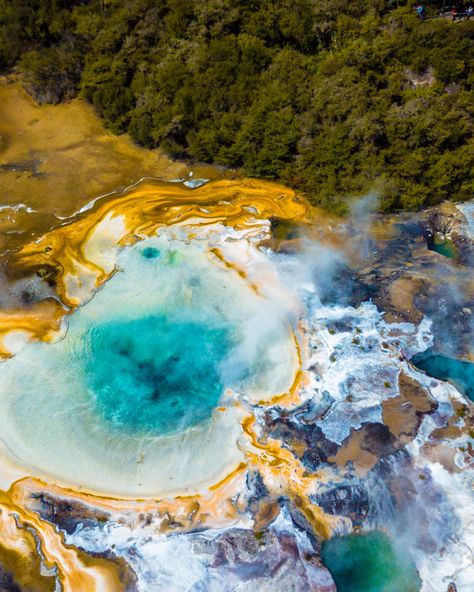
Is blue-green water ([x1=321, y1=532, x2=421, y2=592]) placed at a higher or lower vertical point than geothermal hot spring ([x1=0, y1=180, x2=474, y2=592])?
lower

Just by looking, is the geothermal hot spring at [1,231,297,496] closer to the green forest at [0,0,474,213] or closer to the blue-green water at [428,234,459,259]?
the green forest at [0,0,474,213]

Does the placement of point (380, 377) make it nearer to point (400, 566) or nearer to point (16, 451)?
point (400, 566)

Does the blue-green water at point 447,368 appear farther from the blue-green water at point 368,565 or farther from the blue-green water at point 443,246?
the blue-green water at point 368,565

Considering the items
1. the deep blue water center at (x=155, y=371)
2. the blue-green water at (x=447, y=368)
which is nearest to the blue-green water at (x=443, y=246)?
the blue-green water at (x=447, y=368)

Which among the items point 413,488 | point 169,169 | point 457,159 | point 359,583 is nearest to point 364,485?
point 413,488

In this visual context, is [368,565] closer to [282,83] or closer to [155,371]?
[155,371]

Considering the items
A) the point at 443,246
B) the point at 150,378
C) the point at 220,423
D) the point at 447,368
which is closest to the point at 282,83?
the point at 443,246

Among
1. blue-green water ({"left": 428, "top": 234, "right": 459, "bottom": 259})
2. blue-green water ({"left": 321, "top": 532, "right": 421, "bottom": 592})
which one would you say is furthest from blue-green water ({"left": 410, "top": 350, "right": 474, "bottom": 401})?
blue-green water ({"left": 321, "top": 532, "right": 421, "bottom": 592})
